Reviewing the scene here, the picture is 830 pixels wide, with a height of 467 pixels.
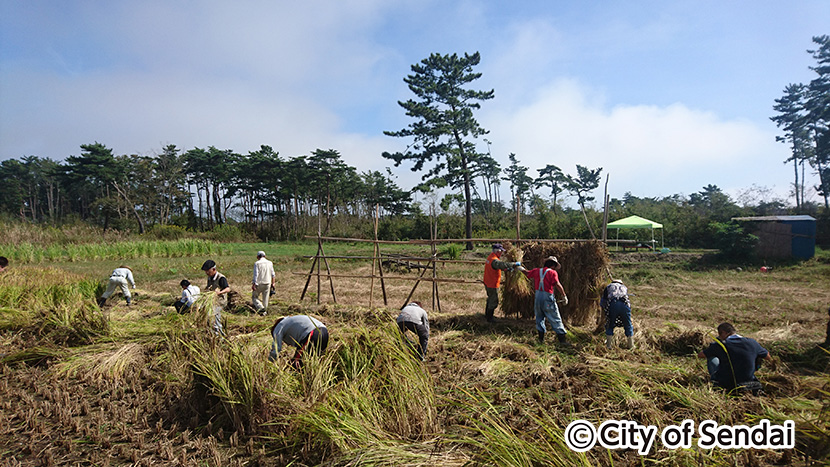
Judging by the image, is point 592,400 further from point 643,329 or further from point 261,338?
point 261,338

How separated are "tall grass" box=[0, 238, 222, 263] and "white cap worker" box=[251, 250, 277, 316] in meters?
16.9

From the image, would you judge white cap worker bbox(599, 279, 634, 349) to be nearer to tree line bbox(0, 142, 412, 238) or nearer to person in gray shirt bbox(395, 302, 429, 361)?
person in gray shirt bbox(395, 302, 429, 361)

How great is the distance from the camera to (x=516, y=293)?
25.8 ft

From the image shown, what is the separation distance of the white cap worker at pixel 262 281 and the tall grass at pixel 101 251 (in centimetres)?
1691

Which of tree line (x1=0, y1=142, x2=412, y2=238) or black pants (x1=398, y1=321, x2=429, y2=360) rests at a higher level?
tree line (x1=0, y1=142, x2=412, y2=238)

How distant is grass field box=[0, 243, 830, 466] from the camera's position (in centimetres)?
289

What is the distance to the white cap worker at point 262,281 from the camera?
8.34 metres

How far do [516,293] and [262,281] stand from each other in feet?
16.8

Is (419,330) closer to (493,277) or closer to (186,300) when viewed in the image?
(493,277)

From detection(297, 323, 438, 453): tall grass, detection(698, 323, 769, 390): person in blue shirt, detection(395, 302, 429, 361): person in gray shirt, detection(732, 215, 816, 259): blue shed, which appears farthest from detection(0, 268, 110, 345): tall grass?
detection(732, 215, 816, 259): blue shed

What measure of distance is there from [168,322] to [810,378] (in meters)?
7.94

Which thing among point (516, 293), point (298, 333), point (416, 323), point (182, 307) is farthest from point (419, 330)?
point (182, 307)

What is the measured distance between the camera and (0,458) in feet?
10.6

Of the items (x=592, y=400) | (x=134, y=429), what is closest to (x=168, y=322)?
(x=134, y=429)
